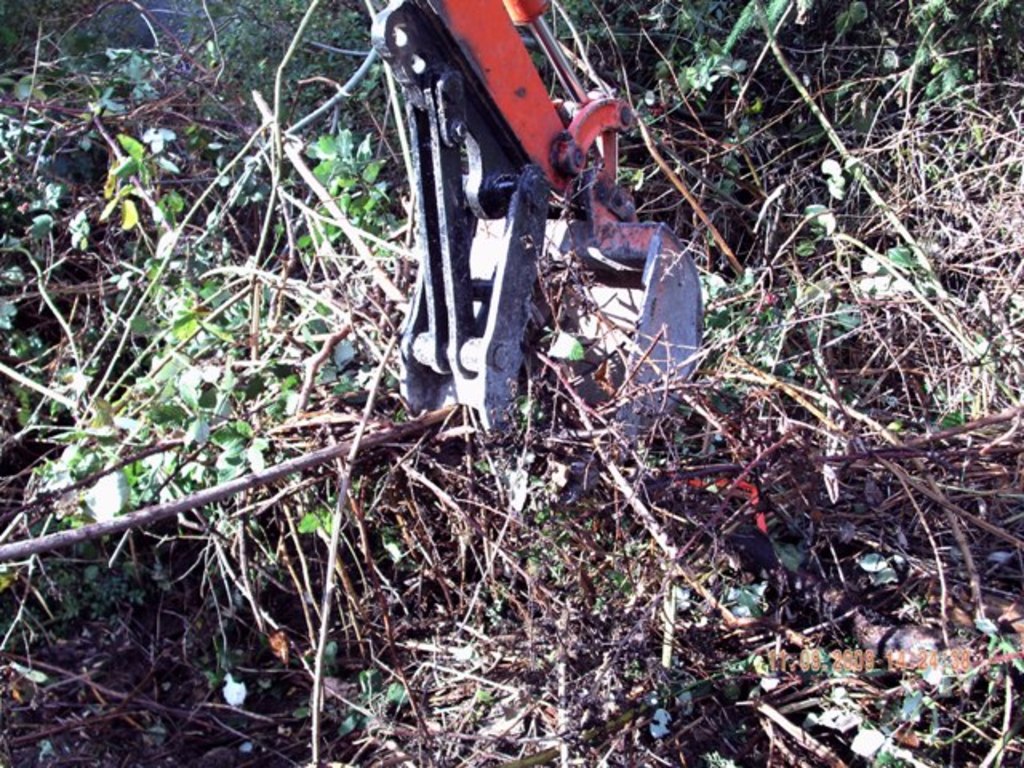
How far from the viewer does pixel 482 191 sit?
8.84 feet

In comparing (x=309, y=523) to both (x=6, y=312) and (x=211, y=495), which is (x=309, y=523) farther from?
(x=6, y=312)

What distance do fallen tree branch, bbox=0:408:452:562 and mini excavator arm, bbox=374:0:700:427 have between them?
10cm

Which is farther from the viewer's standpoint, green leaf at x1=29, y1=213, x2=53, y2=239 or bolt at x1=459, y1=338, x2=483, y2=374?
green leaf at x1=29, y1=213, x2=53, y2=239

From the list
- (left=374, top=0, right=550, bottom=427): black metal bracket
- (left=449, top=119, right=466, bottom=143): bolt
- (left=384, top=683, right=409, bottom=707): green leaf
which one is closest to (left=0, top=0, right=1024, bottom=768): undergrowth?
(left=384, top=683, right=409, bottom=707): green leaf

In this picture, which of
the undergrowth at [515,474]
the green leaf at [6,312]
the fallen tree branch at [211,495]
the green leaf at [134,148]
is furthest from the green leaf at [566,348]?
the green leaf at [6,312]

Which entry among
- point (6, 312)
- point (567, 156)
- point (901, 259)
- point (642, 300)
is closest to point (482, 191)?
point (567, 156)

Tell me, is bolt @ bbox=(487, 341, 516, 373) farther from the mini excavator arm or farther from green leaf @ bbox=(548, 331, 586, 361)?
green leaf @ bbox=(548, 331, 586, 361)

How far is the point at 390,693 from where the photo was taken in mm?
3021
